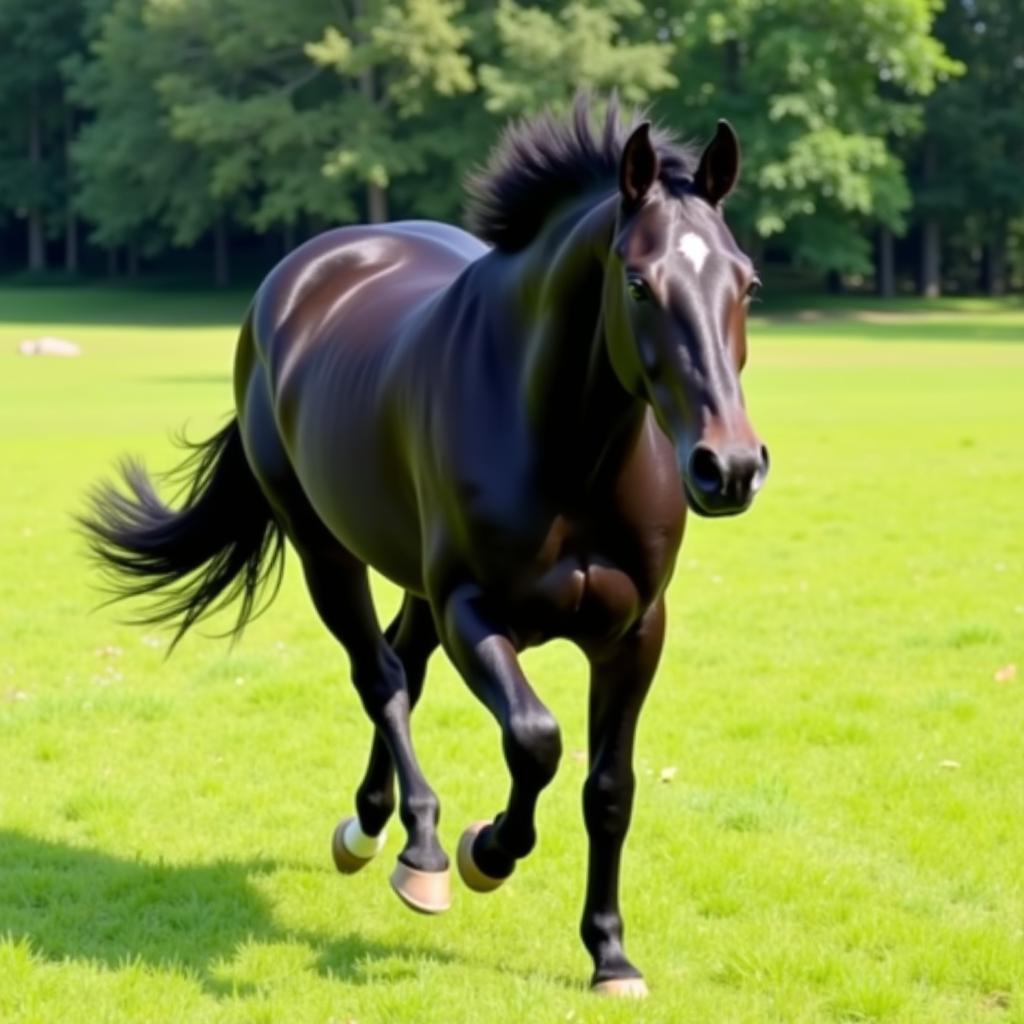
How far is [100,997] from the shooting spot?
4.45 metres

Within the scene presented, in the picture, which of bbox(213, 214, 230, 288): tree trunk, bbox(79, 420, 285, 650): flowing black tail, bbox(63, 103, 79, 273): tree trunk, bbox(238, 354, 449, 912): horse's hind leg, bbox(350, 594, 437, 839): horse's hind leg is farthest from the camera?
bbox(63, 103, 79, 273): tree trunk

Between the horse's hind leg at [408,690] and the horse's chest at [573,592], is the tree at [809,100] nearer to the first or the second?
the horse's hind leg at [408,690]

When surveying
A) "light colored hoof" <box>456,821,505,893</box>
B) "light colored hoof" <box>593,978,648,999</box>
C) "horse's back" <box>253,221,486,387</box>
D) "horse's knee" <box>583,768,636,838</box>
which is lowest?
"light colored hoof" <box>593,978,648,999</box>

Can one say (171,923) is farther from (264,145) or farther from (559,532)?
(264,145)

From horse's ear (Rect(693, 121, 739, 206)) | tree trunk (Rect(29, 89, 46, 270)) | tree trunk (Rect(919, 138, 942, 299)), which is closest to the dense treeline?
tree trunk (Rect(919, 138, 942, 299))

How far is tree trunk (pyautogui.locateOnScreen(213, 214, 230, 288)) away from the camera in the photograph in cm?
6788

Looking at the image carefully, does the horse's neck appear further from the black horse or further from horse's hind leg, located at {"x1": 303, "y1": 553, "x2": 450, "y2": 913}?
horse's hind leg, located at {"x1": 303, "y1": 553, "x2": 450, "y2": 913}

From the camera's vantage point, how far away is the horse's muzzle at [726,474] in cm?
334

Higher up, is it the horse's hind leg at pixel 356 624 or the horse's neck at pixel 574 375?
the horse's neck at pixel 574 375

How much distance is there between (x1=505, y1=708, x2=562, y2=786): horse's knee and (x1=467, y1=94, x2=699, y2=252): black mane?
4.30 ft

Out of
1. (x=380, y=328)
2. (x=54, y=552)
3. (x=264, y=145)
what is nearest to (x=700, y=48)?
(x=264, y=145)

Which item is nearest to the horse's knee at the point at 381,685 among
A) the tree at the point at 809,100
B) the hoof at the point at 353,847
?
the hoof at the point at 353,847

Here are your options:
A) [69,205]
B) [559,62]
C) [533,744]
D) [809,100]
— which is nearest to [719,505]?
[533,744]

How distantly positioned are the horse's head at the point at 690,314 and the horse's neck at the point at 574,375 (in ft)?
0.69
